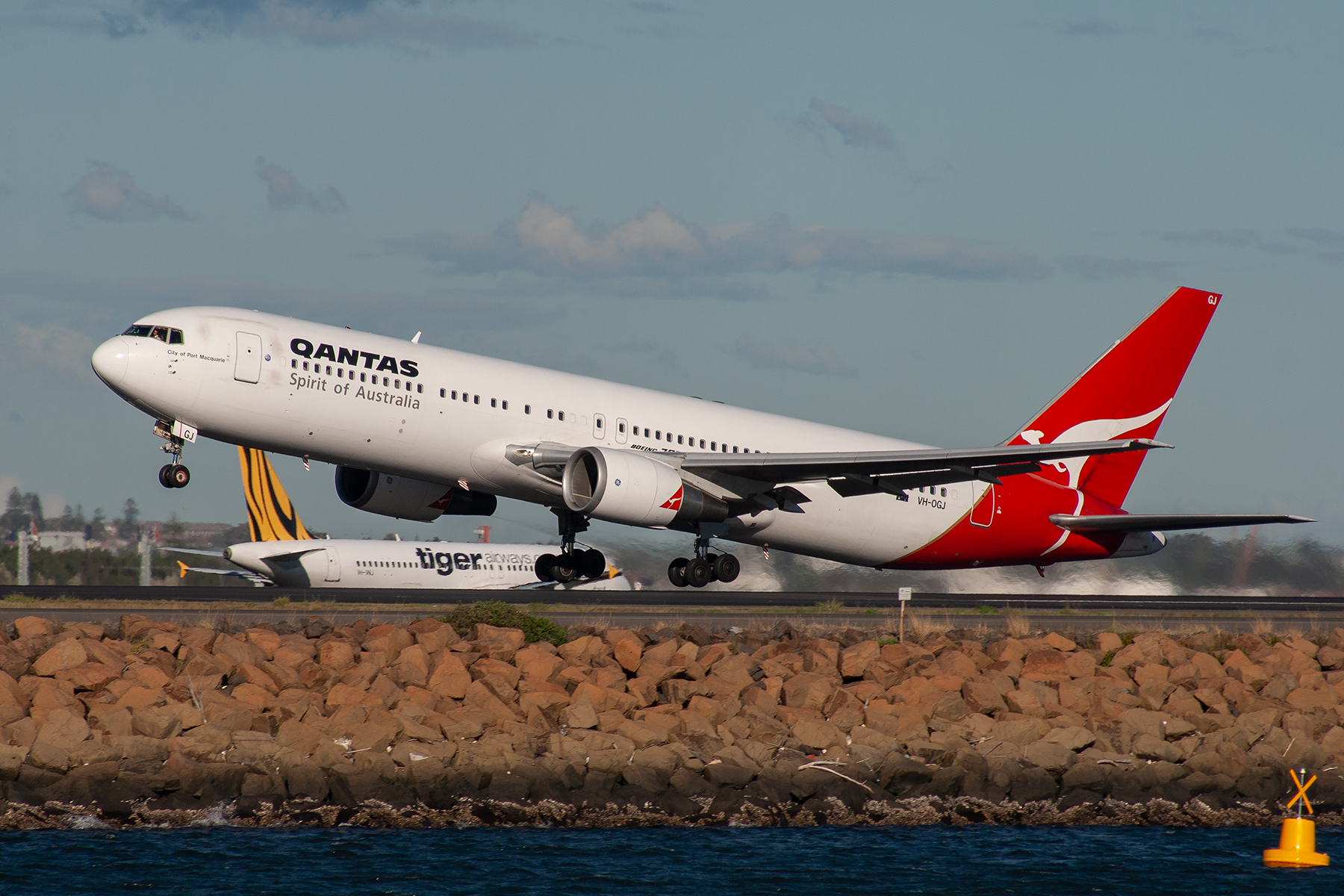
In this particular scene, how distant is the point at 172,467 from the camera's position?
93.2ft

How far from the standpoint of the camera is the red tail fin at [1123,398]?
39.2m

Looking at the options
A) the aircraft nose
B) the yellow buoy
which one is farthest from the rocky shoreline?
the aircraft nose

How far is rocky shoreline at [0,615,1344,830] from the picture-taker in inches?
715

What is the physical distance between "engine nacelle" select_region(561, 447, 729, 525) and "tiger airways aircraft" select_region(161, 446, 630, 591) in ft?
90.3

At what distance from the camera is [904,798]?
1917 centimetres

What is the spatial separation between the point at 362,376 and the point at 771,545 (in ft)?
37.9

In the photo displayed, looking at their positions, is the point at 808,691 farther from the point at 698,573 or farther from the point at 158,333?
the point at 158,333

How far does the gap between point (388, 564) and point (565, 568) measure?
29212 millimetres

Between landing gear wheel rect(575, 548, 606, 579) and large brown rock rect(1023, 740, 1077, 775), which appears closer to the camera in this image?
large brown rock rect(1023, 740, 1077, 775)

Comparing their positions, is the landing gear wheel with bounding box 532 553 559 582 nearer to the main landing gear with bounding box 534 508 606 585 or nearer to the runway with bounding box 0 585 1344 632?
the main landing gear with bounding box 534 508 606 585

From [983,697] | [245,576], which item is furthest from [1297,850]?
[245,576]

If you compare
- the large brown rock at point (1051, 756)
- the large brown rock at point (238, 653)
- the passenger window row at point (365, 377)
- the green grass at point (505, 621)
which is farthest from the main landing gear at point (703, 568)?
the large brown rock at point (1051, 756)

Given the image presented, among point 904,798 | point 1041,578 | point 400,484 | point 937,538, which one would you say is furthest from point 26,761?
point 1041,578

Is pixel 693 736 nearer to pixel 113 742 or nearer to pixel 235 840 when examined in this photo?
pixel 235 840
